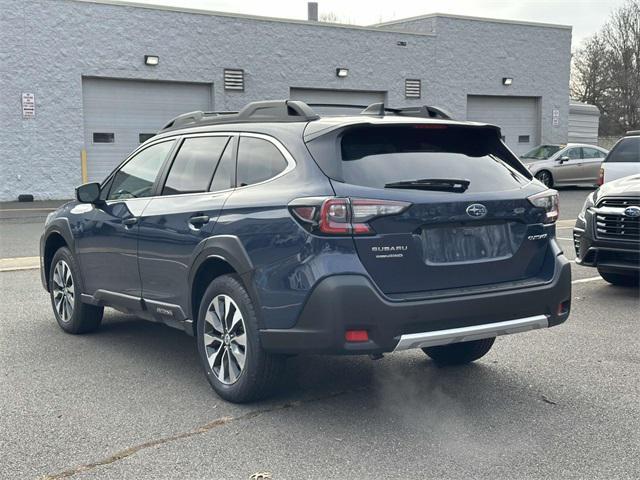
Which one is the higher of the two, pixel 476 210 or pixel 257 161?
pixel 257 161

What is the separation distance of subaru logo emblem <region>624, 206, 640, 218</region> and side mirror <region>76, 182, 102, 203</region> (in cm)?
499

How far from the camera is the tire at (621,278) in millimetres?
8734

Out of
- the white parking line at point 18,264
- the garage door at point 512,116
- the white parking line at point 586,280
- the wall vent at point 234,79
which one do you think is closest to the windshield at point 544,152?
the garage door at point 512,116

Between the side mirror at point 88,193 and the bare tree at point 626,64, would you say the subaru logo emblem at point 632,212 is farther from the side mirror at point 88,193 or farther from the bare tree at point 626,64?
the bare tree at point 626,64

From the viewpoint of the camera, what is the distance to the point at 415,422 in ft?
14.7

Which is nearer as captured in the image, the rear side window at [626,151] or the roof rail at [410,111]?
the roof rail at [410,111]

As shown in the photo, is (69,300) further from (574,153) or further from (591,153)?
(591,153)

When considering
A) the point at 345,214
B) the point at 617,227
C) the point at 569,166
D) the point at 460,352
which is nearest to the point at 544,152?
the point at 569,166

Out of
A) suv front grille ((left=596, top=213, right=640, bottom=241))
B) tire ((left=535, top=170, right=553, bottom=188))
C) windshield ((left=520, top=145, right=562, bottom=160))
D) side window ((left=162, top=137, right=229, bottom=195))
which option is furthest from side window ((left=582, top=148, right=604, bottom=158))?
side window ((left=162, top=137, right=229, bottom=195))

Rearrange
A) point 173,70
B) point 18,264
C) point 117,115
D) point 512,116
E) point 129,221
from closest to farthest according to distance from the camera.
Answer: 1. point 129,221
2. point 18,264
3. point 117,115
4. point 173,70
5. point 512,116

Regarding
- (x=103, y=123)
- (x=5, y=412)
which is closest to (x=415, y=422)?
(x=5, y=412)

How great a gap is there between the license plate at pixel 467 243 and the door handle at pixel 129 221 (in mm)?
2290

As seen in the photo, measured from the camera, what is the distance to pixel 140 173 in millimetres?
5988

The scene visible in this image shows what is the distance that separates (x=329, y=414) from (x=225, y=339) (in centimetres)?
77
